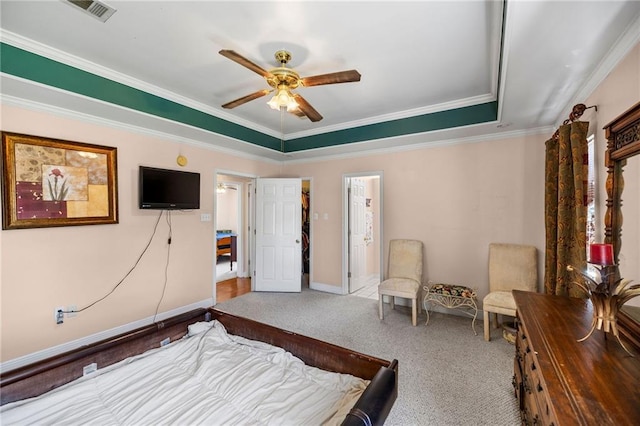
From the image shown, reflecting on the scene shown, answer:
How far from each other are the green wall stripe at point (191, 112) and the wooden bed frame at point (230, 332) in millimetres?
2179

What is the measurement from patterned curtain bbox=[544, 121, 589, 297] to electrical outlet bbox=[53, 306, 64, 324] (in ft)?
15.4

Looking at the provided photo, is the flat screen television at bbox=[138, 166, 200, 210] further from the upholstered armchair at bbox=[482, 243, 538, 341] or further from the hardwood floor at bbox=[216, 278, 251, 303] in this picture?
the upholstered armchair at bbox=[482, 243, 538, 341]

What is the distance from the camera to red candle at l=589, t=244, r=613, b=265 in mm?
1263

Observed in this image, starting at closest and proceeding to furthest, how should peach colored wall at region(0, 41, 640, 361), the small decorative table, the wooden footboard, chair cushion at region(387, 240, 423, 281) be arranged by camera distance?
the wooden footboard
peach colored wall at region(0, 41, 640, 361)
the small decorative table
chair cushion at region(387, 240, 423, 281)

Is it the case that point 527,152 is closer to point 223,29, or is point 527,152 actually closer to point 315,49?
point 315,49

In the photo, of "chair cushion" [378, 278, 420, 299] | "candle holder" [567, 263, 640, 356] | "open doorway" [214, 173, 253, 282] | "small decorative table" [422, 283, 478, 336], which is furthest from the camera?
"open doorway" [214, 173, 253, 282]

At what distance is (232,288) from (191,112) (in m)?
3.19

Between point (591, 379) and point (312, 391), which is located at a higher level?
point (591, 379)

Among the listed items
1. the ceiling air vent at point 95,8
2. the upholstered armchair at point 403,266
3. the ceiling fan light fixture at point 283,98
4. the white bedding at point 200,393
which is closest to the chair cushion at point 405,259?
the upholstered armchair at point 403,266

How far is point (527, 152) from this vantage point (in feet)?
11.2

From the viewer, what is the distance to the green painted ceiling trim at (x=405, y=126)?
125 inches

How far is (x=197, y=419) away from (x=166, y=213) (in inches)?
116

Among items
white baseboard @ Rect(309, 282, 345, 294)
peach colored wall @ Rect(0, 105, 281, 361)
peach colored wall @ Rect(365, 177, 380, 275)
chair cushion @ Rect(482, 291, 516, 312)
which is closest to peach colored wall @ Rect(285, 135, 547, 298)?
chair cushion @ Rect(482, 291, 516, 312)

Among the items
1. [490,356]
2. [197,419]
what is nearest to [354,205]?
[490,356]
